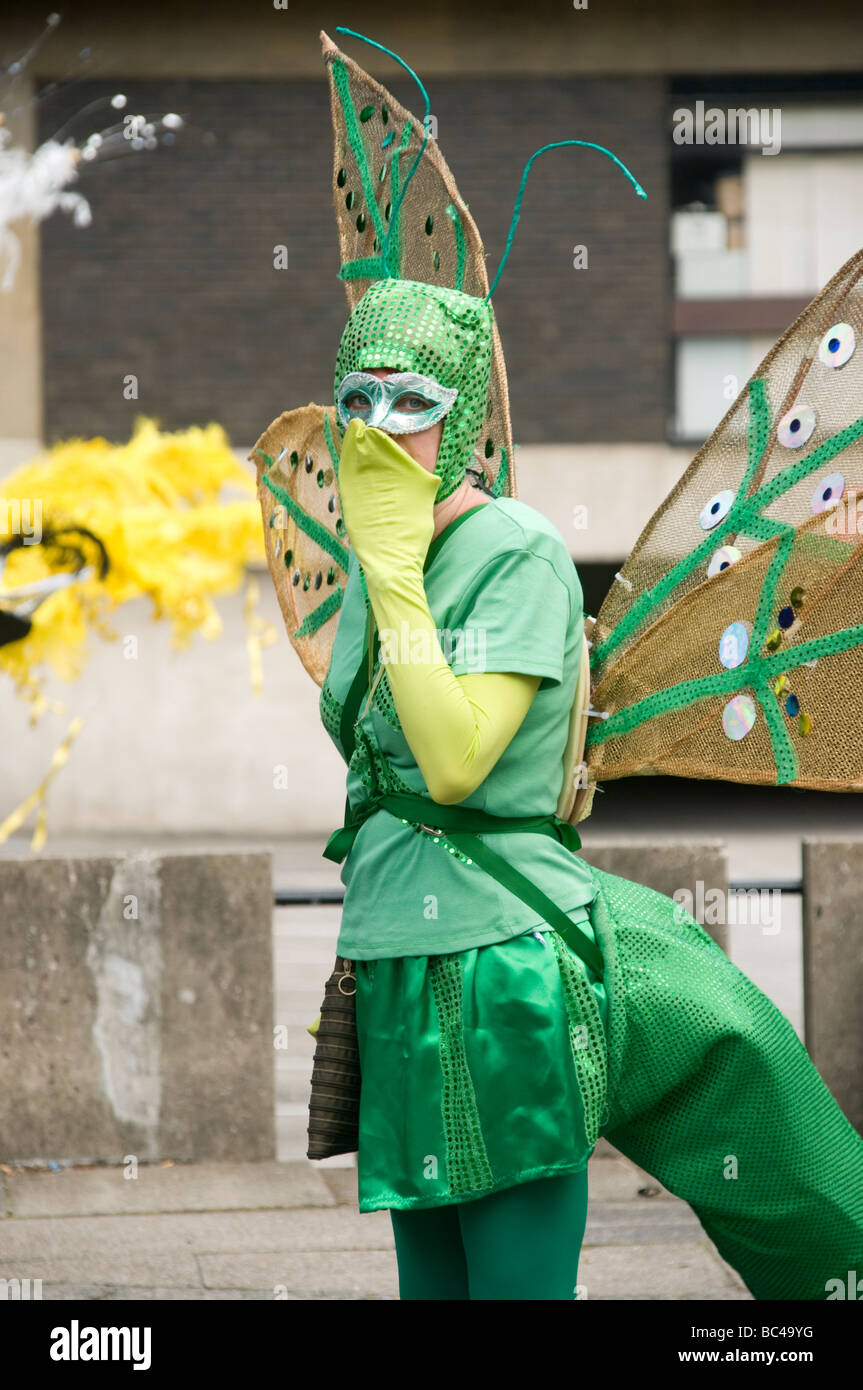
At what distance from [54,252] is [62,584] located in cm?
481

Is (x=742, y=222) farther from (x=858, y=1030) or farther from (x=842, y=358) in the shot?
(x=842, y=358)

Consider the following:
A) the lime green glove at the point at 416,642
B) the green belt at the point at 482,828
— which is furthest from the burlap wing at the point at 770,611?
the lime green glove at the point at 416,642

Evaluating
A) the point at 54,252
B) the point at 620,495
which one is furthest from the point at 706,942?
the point at 54,252

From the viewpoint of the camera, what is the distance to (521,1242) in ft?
7.72

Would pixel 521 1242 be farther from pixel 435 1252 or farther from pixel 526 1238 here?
pixel 435 1252

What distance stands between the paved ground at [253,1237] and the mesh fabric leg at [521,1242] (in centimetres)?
192

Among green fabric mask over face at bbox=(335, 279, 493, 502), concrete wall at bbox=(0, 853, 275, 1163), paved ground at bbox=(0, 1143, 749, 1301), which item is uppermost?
green fabric mask over face at bbox=(335, 279, 493, 502)

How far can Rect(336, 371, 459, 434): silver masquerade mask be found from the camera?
2.30m

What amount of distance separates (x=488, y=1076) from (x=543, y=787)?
437 mm

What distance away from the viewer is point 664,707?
2.60 meters
